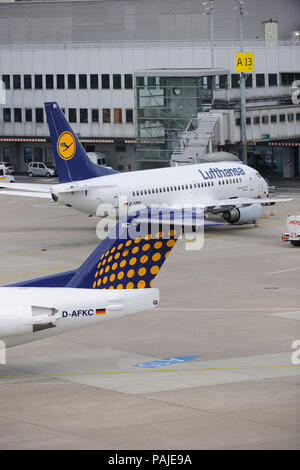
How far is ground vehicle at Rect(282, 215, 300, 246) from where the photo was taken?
67875 millimetres

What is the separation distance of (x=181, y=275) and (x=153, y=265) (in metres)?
23.3

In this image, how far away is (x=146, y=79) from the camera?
362ft

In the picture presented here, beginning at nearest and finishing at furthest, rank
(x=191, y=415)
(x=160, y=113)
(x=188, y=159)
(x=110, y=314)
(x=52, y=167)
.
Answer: (x=191, y=415) < (x=110, y=314) < (x=188, y=159) < (x=160, y=113) < (x=52, y=167)

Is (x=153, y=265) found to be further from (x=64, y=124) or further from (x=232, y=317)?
(x=64, y=124)

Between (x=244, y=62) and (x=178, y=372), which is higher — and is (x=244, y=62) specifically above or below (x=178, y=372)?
above

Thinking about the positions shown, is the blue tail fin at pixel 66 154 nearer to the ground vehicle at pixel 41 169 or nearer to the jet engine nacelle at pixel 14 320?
the jet engine nacelle at pixel 14 320

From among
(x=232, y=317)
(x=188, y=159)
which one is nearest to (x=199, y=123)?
(x=188, y=159)

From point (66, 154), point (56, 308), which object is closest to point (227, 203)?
point (66, 154)

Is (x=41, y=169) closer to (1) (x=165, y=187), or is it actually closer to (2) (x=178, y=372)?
(1) (x=165, y=187)

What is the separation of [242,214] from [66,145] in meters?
14.5

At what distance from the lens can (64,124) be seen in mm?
74250

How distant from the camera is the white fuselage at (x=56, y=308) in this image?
3475cm

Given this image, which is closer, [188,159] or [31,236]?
[31,236]

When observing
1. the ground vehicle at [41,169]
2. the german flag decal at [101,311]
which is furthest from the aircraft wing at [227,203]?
the ground vehicle at [41,169]
